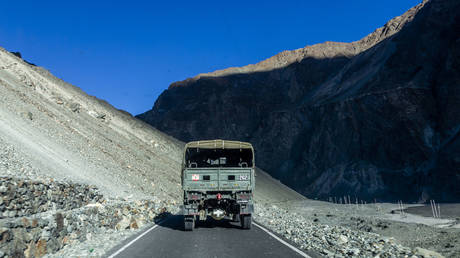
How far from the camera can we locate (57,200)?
47.0 ft

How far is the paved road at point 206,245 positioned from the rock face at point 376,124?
141 feet

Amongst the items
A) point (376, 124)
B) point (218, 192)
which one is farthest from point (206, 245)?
point (376, 124)

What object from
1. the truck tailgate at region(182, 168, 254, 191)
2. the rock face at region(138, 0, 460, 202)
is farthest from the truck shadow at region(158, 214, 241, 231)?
the rock face at region(138, 0, 460, 202)

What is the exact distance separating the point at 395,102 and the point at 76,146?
51.7 meters

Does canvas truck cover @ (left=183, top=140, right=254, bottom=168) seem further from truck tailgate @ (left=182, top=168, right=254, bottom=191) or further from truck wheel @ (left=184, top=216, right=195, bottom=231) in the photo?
truck wheel @ (left=184, top=216, right=195, bottom=231)

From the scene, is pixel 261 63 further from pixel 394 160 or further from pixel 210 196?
pixel 210 196

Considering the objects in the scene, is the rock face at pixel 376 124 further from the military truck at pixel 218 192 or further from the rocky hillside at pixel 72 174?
the military truck at pixel 218 192

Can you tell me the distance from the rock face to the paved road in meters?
43.0

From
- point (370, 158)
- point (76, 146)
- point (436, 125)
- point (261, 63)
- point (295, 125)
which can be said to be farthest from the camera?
point (261, 63)

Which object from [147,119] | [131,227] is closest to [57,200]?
[131,227]

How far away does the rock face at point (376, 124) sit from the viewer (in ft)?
180

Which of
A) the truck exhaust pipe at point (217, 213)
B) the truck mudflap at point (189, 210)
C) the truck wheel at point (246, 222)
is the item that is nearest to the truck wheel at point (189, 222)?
the truck mudflap at point (189, 210)

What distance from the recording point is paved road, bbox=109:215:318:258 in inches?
360

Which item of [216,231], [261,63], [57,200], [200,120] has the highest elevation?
[261,63]
